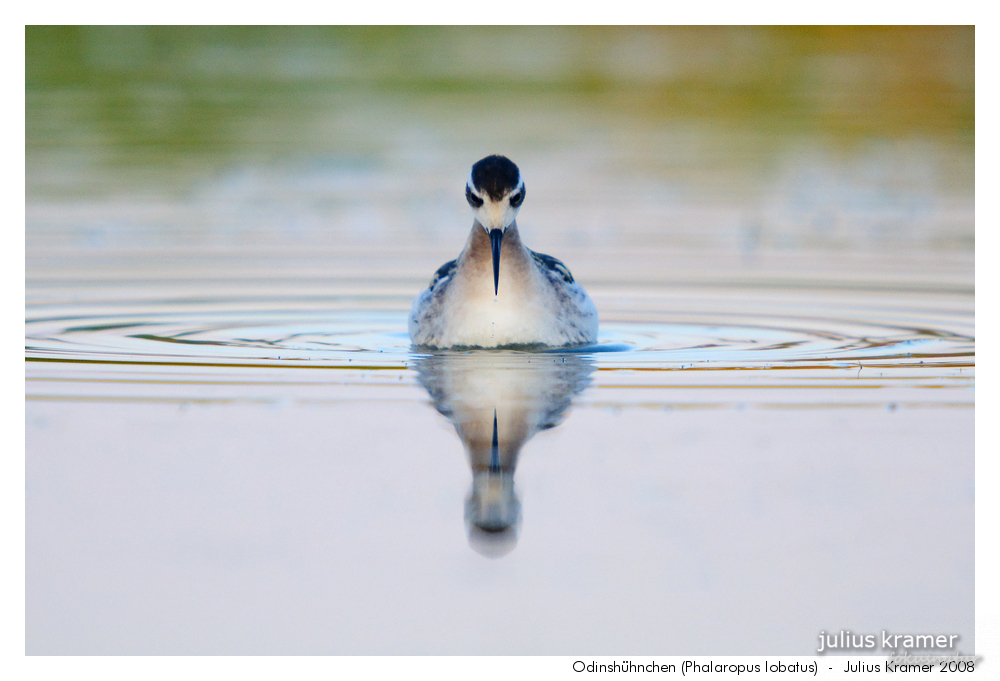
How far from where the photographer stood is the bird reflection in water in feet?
17.0

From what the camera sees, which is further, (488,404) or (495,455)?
(488,404)

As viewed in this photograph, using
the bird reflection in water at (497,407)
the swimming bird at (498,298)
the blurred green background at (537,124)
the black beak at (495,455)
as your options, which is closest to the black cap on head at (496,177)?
the swimming bird at (498,298)

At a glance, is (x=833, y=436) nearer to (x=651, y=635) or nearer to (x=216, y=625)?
(x=651, y=635)

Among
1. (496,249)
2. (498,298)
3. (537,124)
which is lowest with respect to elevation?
(498,298)

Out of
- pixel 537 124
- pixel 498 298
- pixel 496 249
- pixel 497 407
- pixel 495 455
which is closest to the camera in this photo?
pixel 495 455

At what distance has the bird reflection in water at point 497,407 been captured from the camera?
17.0ft

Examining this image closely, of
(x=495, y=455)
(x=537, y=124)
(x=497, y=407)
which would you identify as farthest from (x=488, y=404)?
(x=537, y=124)

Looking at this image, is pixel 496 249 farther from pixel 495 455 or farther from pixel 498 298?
pixel 495 455

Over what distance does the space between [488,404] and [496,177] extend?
199 centimetres

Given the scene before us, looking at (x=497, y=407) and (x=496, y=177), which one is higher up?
(x=496, y=177)

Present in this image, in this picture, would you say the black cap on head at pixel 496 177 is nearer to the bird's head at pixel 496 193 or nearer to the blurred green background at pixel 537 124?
the bird's head at pixel 496 193

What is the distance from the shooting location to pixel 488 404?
6.75 m

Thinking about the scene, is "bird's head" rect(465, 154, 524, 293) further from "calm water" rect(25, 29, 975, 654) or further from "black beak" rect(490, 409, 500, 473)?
"black beak" rect(490, 409, 500, 473)

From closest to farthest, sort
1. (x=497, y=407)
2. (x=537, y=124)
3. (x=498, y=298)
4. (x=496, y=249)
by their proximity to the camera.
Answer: (x=497, y=407) → (x=496, y=249) → (x=498, y=298) → (x=537, y=124)
